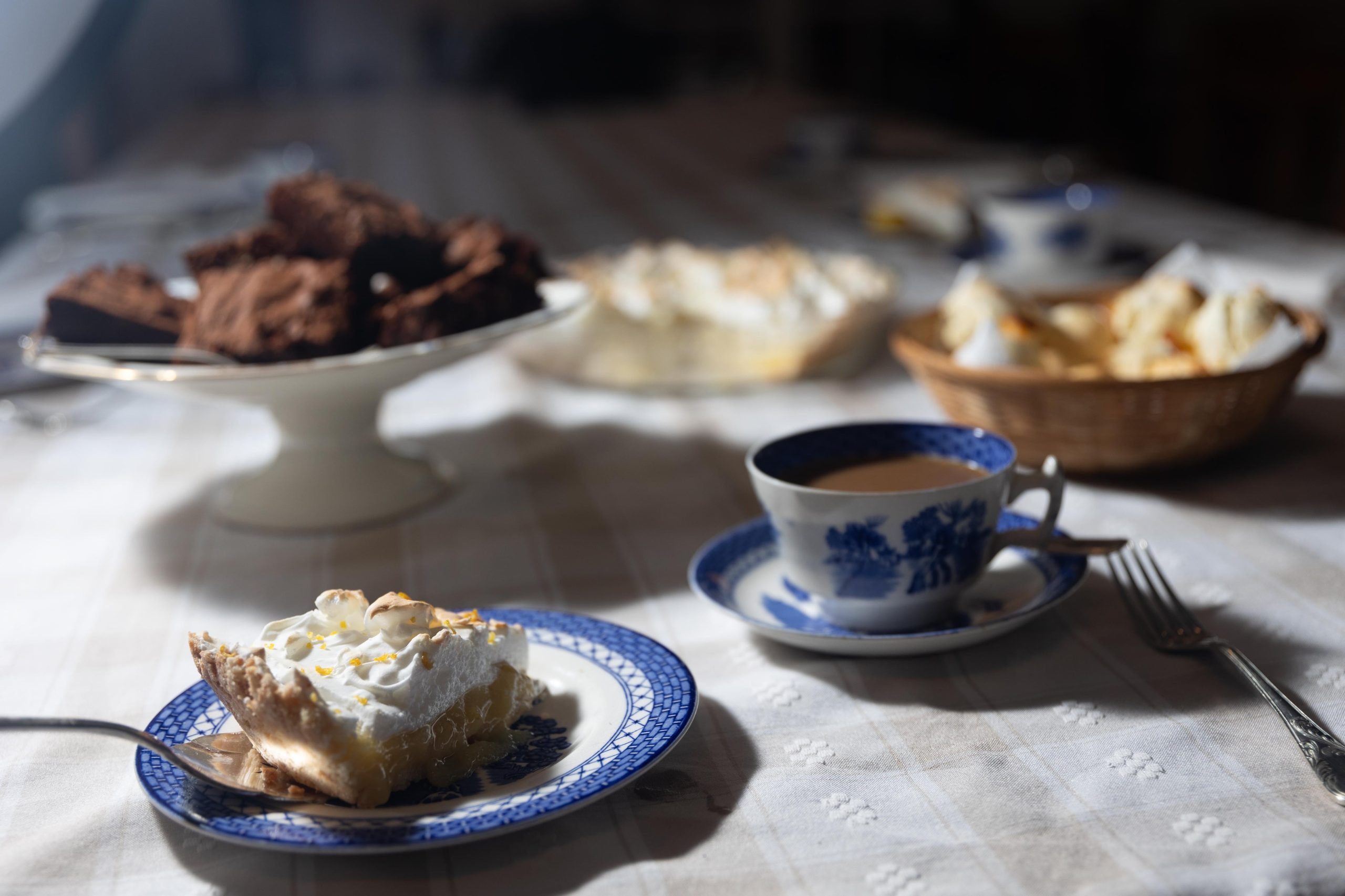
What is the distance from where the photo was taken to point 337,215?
0.88 meters

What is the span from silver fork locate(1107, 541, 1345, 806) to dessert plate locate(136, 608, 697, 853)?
0.85ft

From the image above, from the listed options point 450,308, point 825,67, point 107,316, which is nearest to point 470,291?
point 450,308

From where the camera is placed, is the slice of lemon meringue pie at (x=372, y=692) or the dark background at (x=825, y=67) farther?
the dark background at (x=825, y=67)

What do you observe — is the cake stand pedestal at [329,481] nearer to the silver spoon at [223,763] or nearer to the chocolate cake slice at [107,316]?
the chocolate cake slice at [107,316]

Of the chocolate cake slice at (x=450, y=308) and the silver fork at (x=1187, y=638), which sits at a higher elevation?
the chocolate cake slice at (x=450, y=308)

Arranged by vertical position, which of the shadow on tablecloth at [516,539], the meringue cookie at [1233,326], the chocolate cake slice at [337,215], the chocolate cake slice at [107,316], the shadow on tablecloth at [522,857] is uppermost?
the chocolate cake slice at [337,215]

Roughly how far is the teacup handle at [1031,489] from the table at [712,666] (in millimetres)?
47

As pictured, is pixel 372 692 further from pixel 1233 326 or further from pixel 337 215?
pixel 1233 326

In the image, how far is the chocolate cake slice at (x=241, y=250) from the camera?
0.90 m

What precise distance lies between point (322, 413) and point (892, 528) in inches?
19.4

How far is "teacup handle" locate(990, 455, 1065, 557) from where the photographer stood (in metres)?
0.64

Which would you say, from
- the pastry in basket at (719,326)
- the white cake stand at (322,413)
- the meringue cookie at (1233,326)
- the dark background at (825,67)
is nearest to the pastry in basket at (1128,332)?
the meringue cookie at (1233,326)

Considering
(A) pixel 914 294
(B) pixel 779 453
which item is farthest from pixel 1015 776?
(A) pixel 914 294

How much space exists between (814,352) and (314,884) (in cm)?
77
